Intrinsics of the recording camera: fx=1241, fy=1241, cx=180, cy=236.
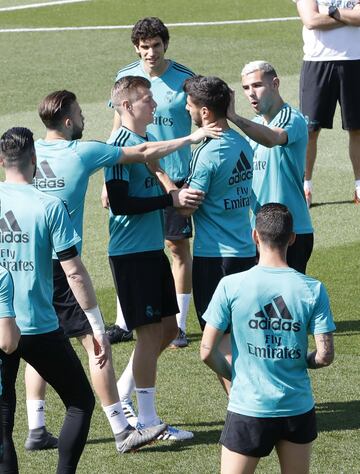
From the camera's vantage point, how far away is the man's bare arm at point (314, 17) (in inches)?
525

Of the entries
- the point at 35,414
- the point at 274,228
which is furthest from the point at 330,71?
the point at 274,228

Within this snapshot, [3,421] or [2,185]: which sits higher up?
[2,185]

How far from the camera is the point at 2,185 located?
23.0 ft

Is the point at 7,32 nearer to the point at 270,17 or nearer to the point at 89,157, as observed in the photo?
the point at 270,17

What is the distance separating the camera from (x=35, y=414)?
8.13 m

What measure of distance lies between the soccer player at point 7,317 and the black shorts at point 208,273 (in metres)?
2.17

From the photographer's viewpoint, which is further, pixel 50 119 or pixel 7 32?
pixel 7 32

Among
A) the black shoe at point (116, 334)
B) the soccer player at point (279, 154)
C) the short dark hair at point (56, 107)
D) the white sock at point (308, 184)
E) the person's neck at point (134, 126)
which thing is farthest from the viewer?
the white sock at point (308, 184)

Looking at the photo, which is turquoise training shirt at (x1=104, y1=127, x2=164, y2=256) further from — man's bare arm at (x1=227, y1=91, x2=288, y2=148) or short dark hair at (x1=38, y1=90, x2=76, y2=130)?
man's bare arm at (x1=227, y1=91, x2=288, y2=148)

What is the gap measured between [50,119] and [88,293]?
1.42 meters

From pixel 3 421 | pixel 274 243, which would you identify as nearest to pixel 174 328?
pixel 3 421

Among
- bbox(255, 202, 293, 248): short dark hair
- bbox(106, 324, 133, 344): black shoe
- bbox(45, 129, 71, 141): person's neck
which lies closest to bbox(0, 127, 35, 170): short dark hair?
bbox(45, 129, 71, 141): person's neck

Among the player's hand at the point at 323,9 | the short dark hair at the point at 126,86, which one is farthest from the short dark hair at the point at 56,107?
the player's hand at the point at 323,9

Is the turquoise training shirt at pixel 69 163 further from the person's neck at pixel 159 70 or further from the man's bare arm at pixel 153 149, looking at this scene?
the person's neck at pixel 159 70
